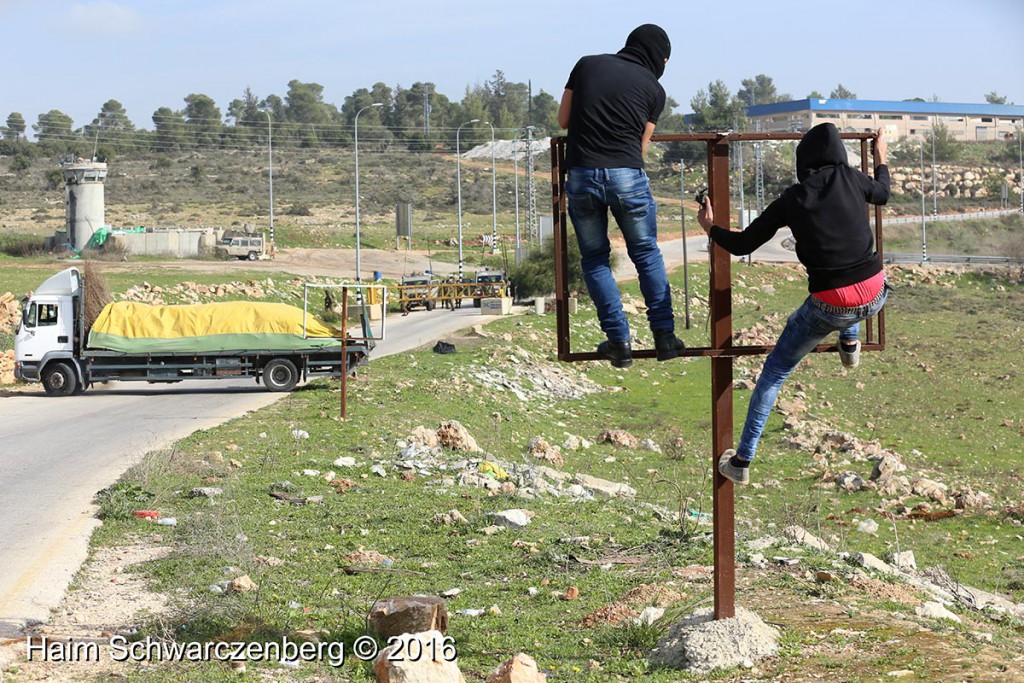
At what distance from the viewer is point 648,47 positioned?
7.49 m

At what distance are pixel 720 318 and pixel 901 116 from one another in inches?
6309

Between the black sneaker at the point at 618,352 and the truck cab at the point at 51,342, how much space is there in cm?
2290

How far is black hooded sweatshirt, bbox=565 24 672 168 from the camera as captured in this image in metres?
7.35

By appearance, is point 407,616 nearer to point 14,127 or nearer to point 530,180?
point 530,180

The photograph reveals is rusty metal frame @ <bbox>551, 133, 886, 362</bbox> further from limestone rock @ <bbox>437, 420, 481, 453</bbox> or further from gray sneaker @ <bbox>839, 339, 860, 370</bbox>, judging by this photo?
limestone rock @ <bbox>437, 420, 481, 453</bbox>

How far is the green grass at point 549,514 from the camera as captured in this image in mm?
9375

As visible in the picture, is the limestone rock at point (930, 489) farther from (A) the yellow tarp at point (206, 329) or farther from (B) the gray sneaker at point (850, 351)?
(B) the gray sneaker at point (850, 351)

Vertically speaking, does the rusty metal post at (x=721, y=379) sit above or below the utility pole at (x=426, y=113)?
below

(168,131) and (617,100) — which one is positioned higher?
(168,131)

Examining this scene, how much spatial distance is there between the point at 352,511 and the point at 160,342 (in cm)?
1498

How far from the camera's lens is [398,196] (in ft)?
363

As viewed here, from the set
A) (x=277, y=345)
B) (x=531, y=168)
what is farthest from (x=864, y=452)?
(x=531, y=168)

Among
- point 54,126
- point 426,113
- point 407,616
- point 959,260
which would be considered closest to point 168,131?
point 54,126

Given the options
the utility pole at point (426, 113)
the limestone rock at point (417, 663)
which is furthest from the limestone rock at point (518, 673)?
the utility pole at point (426, 113)
